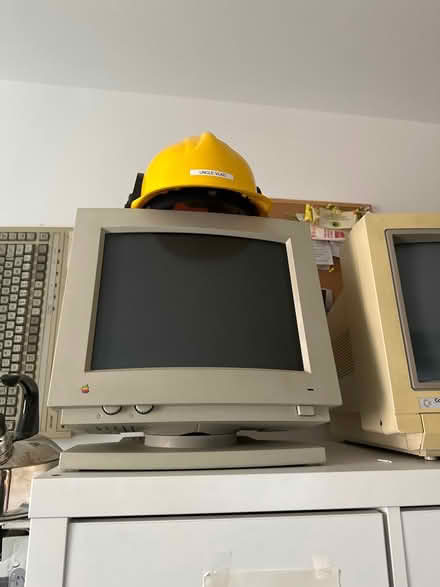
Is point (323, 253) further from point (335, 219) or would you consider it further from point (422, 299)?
point (422, 299)

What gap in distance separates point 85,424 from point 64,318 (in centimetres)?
16

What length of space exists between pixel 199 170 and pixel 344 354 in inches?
18.8

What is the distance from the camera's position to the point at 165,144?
4.60 ft

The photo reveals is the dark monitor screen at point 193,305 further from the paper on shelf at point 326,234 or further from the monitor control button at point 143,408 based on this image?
the paper on shelf at point 326,234

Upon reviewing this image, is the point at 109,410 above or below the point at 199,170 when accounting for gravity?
below

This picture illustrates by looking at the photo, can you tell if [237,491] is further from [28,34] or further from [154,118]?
[28,34]

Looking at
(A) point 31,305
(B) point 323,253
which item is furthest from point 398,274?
(A) point 31,305

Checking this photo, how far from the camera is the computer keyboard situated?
1095mm

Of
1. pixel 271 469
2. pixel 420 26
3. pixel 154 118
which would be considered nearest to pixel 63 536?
pixel 271 469

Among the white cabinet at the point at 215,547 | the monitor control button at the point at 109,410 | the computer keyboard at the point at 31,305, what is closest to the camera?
the white cabinet at the point at 215,547

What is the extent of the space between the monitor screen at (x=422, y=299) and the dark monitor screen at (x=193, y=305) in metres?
0.19

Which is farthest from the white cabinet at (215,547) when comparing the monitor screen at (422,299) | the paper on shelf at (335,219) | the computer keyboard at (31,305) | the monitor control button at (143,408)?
the paper on shelf at (335,219)

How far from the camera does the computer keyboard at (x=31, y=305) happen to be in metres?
1.09

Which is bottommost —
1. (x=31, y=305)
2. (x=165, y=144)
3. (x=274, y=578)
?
(x=274, y=578)
